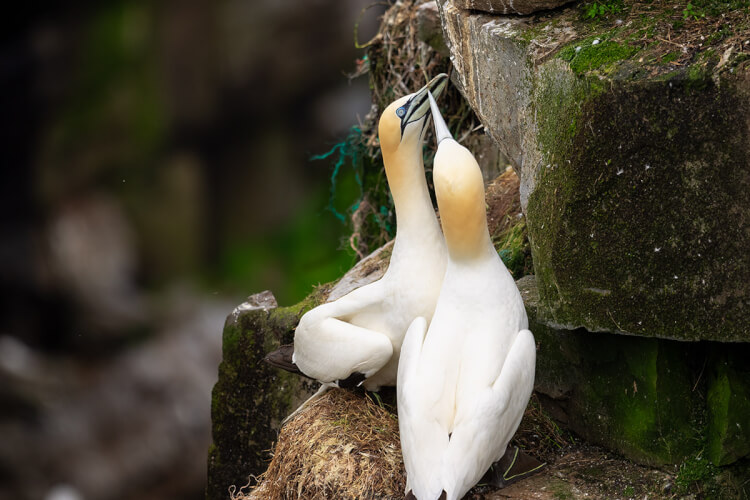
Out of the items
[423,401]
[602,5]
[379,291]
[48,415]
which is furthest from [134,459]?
[602,5]

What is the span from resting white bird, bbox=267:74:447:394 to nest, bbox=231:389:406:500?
0.51 feet

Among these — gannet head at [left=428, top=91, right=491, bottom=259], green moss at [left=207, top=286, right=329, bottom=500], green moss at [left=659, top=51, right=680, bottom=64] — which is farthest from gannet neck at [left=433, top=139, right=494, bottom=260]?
green moss at [left=207, top=286, right=329, bottom=500]

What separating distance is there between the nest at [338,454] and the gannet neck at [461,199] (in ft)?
3.09

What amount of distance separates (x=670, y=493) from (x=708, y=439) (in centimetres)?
27

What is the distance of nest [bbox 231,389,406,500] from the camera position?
3.35m

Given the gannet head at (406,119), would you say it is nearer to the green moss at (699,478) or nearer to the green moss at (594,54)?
the green moss at (594,54)

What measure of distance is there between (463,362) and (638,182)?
93 centimetres

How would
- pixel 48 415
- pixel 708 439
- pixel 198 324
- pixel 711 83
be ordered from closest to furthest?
1. pixel 711 83
2. pixel 708 439
3. pixel 198 324
4. pixel 48 415

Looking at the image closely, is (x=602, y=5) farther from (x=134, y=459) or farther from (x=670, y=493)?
(x=134, y=459)

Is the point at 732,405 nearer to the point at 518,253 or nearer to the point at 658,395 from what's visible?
the point at 658,395

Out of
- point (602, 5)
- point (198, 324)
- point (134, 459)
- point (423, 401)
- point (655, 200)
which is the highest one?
→ point (602, 5)

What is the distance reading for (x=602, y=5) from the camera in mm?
3383

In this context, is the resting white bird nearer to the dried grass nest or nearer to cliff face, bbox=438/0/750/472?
the dried grass nest

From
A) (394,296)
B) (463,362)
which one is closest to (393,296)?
(394,296)
